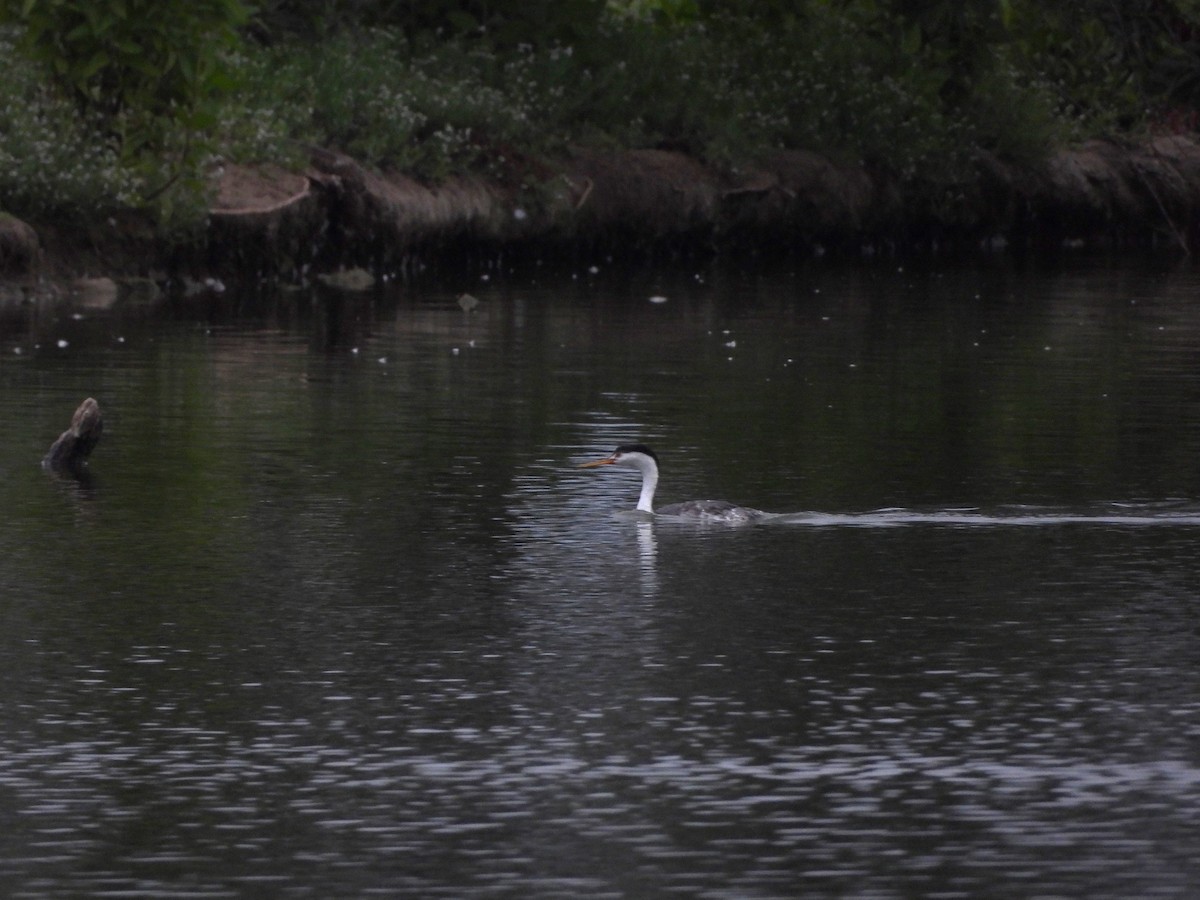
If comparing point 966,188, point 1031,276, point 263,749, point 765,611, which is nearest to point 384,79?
point 1031,276

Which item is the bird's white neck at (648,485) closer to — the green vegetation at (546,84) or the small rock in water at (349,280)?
the green vegetation at (546,84)

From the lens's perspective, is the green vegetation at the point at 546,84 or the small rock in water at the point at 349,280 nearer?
the green vegetation at the point at 546,84

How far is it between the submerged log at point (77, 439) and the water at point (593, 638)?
224mm

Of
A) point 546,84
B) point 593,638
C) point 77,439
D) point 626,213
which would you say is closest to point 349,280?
point 626,213

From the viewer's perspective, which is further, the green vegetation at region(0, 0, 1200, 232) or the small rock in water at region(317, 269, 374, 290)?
the small rock in water at region(317, 269, 374, 290)

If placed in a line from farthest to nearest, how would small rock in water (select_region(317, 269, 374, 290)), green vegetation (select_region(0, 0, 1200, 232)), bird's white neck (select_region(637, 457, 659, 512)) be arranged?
small rock in water (select_region(317, 269, 374, 290))
green vegetation (select_region(0, 0, 1200, 232))
bird's white neck (select_region(637, 457, 659, 512))

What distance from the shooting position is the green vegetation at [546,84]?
32406 millimetres

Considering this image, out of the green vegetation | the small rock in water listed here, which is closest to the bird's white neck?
the green vegetation

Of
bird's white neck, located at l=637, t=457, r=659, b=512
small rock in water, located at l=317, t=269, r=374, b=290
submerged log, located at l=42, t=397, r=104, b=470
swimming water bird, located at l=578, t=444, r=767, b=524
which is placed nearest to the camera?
swimming water bird, located at l=578, t=444, r=767, b=524

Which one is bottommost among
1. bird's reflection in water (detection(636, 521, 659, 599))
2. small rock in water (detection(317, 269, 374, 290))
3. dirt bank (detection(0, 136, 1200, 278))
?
bird's reflection in water (detection(636, 521, 659, 599))

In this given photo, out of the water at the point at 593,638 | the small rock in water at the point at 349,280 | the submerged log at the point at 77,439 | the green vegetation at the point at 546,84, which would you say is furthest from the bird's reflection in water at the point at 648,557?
the small rock in water at the point at 349,280

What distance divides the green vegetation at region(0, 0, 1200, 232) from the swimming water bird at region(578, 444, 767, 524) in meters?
13.7

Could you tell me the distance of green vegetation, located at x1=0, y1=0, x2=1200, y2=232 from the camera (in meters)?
32.4

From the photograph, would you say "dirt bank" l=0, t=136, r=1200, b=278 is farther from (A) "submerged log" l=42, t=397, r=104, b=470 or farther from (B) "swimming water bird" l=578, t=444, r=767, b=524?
(B) "swimming water bird" l=578, t=444, r=767, b=524
